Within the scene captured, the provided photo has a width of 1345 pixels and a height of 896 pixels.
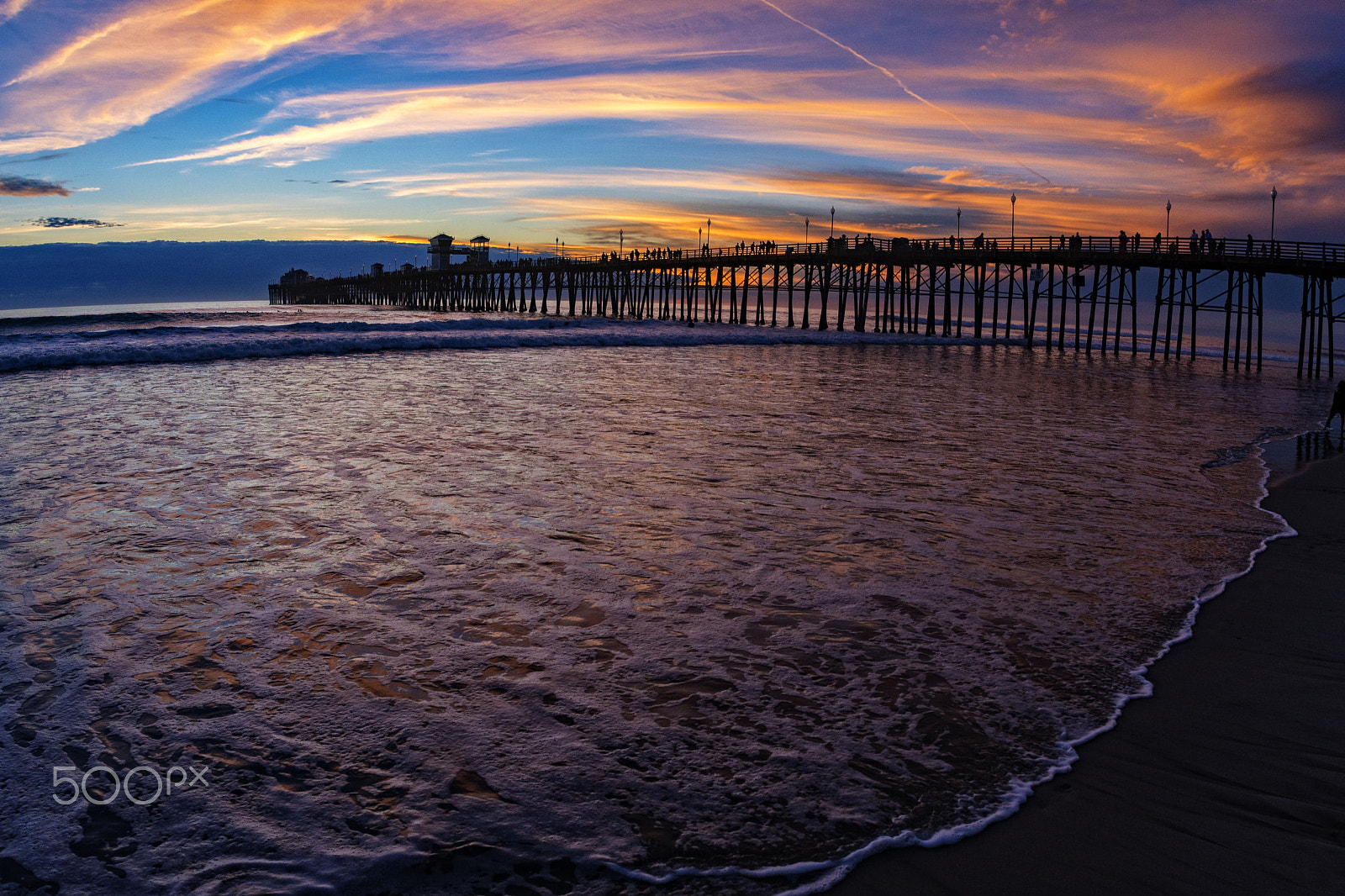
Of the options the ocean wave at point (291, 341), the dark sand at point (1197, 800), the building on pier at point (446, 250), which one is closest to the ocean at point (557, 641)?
the dark sand at point (1197, 800)

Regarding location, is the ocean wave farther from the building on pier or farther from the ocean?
the building on pier

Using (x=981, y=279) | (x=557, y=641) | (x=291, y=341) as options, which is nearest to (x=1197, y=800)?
(x=557, y=641)

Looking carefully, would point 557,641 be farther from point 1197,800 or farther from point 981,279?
point 981,279

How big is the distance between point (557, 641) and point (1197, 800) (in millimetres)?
2918

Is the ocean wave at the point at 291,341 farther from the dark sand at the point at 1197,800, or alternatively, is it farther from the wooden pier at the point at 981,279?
the dark sand at the point at 1197,800

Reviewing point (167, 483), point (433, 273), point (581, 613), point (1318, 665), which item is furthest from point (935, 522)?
point (433, 273)

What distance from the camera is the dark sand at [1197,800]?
255cm

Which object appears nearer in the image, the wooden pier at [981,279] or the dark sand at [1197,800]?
the dark sand at [1197,800]

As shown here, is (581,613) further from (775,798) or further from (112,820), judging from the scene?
(112,820)

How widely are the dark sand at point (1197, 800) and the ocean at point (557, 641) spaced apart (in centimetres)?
15

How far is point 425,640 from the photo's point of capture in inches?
168

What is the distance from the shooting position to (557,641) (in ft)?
14.1

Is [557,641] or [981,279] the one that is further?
[981,279]

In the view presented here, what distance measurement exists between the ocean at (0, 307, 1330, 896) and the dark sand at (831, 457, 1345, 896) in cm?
15
